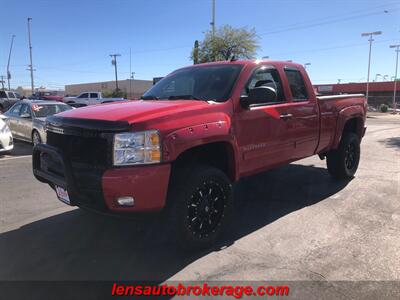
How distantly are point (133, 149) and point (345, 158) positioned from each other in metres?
4.58

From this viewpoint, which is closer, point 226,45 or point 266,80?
point 266,80

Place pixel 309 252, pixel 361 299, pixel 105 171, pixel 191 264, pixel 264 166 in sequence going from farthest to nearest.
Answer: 1. pixel 264 166
2. pixel 309 252
3. pixel 191 264
4. pixel 105 171
5. pixel 361 299

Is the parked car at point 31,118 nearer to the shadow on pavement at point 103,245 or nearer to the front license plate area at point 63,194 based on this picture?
the shadow on pavement at point 103,245

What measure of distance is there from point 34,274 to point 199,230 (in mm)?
1612

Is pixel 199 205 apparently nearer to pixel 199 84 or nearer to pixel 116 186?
pixel 116 186

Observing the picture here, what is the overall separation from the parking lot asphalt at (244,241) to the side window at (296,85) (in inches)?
60.7

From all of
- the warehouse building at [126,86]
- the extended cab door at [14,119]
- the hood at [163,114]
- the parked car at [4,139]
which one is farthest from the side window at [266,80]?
the warehouse building at [126,86]

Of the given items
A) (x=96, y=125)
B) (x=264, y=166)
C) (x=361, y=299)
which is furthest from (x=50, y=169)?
(x=361, y=299)

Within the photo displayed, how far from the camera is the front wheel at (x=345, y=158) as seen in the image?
6.69 meters

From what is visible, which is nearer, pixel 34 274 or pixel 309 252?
pixel 34 274

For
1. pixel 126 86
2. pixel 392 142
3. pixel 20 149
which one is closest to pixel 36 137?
pixel 20 149

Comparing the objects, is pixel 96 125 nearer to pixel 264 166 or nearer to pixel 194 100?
pixel 194 100

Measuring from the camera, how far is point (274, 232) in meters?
4.55

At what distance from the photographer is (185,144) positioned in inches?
144
